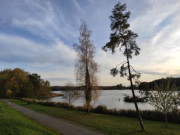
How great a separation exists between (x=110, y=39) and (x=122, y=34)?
→ 102 centimetres

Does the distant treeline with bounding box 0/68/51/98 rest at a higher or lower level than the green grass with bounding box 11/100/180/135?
higher

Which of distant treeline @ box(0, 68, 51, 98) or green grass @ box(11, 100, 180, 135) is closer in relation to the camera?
green grass @ box(11, 100, 180, 135)

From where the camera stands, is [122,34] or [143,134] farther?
[122,34]

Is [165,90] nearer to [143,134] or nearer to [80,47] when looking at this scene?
[143,134]

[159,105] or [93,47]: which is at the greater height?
[93,47]

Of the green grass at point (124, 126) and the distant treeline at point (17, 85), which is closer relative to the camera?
the green grass at point (124, 126)

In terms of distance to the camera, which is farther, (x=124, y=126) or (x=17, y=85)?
(x=17, y=85)

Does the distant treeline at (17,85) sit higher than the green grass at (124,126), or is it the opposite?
the distant treeline at (17,85)

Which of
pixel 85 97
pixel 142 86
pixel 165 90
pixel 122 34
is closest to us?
pixel 142 86

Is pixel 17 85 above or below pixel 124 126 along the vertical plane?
above

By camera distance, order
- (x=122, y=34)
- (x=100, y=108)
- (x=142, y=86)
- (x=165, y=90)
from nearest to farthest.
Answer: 1. (x=142, y=86)
2. (x=122, y=34)
3. (x=165, y=90)
4. (x=100, y=108)

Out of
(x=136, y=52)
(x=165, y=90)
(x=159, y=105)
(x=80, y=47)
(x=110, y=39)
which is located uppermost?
(x=80, y=47)

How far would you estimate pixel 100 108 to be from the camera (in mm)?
20250

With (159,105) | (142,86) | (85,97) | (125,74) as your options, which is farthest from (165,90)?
(85,97)
